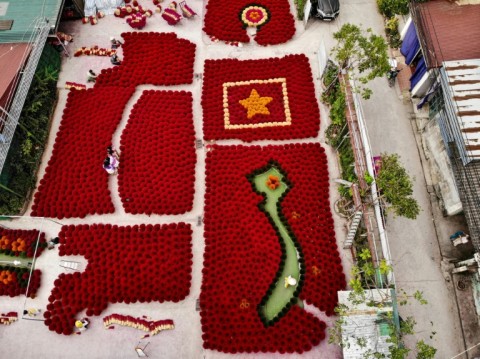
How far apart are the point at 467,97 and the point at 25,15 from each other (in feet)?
77.0

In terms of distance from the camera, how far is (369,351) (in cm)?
1466

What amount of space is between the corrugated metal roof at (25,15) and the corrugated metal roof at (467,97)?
2110cm

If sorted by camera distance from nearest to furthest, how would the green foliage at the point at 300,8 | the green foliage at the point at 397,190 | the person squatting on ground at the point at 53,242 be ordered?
the green foliage at the point at 397,190 → the person squatting on ground at the point at 53,242 → the green foliage at the point at 300,8

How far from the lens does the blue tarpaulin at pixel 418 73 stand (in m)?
20.4

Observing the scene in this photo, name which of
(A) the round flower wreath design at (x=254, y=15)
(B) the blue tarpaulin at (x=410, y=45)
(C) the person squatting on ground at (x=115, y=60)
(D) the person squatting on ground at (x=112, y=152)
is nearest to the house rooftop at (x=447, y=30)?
(B) the blue tarpaulin at (x=410, y=45)

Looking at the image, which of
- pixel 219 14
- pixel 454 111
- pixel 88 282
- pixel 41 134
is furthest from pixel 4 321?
pixel 454 111

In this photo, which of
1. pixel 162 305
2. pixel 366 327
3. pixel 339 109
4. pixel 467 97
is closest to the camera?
pixel 366 327

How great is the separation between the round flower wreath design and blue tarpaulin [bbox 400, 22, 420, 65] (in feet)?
27.3

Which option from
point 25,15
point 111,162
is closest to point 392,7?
point 111,162

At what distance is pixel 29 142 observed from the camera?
19.6 metres

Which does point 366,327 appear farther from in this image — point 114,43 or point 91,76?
point 114,43

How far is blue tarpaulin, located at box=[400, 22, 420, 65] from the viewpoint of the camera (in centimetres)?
2106

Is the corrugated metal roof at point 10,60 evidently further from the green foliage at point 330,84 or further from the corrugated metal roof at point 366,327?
the corrugated metal roof at point 366,327

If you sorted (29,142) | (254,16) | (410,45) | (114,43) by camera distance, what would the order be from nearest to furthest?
(29,142) → (410,45) → (114,43) → (254,16)
